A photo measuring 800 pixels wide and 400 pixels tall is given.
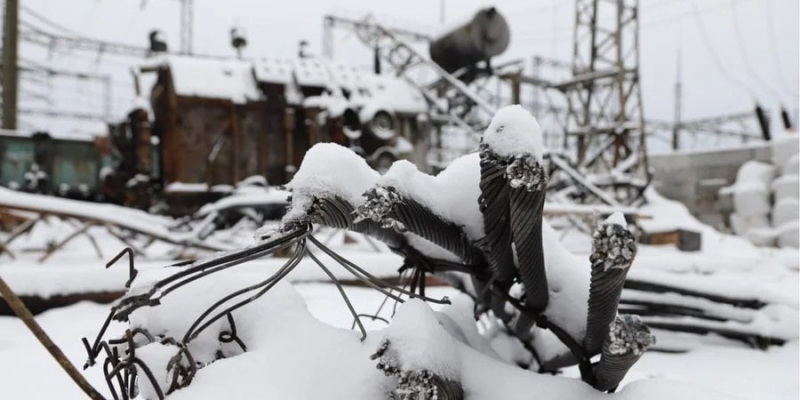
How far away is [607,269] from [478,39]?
10457 mm

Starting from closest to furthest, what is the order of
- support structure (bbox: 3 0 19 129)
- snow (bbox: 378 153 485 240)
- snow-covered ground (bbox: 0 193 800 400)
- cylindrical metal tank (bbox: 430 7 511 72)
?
snow-covered ground (bbox: 0 193 800 400), snow (bbox: 378 153 485 240), cylindrical metal tank (bbox: 430 7 511 72), support structure (bbox: 3 0 19 129)

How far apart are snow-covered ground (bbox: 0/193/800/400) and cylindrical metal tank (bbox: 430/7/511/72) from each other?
25.6ft

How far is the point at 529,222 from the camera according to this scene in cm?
94

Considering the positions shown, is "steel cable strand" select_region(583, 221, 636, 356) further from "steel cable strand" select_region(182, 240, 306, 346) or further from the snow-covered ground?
"steel cable strand" select_region(182, 240, 306, 346)

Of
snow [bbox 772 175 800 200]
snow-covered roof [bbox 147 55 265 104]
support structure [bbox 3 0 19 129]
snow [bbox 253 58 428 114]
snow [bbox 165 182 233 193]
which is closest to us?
snow [bbox 165 182 233 193]

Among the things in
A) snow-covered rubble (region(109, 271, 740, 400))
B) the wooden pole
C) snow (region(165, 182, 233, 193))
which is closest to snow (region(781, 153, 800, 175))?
snow (region(165, 182, 233, 193))

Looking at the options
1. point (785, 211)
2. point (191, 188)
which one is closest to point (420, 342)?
point (191, 188)

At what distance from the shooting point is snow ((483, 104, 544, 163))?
0.84 m

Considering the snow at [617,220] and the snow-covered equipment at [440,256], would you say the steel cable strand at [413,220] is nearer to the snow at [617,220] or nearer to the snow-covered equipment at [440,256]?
the snow-covered equipment at [440,256]

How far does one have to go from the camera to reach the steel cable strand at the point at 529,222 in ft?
2.73

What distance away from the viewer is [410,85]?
9758 mm

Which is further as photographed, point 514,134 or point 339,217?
point 339,217

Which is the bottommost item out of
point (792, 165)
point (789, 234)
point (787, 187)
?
point (789, 234)

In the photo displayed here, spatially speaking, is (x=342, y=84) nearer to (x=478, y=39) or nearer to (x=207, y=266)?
(x=478, y=39)
